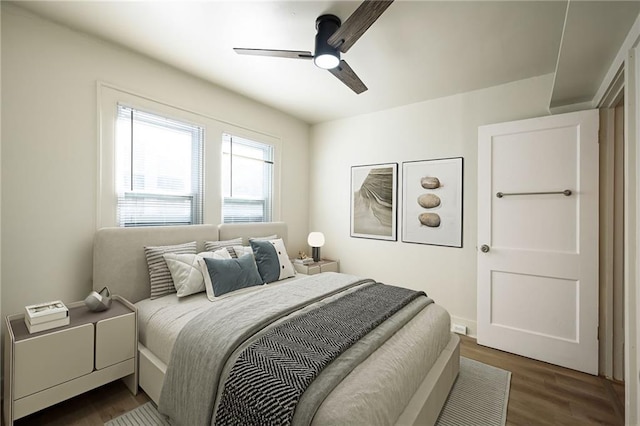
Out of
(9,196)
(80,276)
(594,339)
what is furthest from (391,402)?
(9,196)

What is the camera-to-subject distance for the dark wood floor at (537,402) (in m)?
1.78

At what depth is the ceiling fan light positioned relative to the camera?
1.85 m

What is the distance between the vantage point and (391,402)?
4.07ft

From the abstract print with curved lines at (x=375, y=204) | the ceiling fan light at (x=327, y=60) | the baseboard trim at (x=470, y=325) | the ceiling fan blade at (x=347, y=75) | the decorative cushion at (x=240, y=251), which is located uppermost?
the ceiling fan blade at (x=347, y=75)

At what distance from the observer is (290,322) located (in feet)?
5.38

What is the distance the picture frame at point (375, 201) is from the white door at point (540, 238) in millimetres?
1019

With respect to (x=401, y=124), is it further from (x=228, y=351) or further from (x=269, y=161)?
(x=228, y=351)

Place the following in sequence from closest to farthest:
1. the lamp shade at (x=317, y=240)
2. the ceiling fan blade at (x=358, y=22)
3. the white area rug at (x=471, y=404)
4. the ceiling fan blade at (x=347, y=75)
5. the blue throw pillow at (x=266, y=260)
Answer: the ceiling fan blade at (x=358, y=22) → the white area rug at (x=471, y=404) → the ceiling fan blade at (x=347, y=75) → the blue throw pillow at (x=266, y=260) → the lamp shade at (x=317, y=240)

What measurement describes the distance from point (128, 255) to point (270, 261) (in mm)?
1186

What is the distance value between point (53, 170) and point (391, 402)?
2.69 meters

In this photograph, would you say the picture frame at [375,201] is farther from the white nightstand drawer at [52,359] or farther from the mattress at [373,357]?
the white nightstand drawer at [52,359]

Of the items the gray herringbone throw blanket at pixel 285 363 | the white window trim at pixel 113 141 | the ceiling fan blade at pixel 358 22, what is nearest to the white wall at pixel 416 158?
the white window trim at pixel 113 141

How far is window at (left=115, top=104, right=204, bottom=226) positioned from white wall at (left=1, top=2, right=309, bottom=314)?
21cm

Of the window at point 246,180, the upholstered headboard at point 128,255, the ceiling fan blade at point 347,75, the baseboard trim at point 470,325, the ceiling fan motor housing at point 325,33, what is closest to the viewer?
the ceiling fan motor housing at point 325,33
